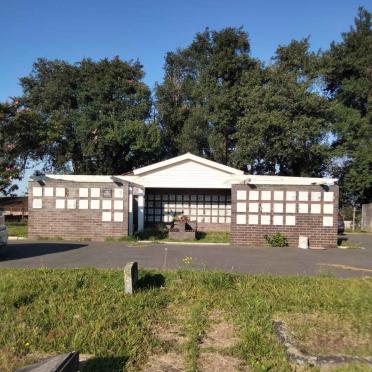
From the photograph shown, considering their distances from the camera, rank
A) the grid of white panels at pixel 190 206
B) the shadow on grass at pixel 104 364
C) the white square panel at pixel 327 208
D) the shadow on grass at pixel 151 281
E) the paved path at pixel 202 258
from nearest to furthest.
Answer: the shadow on grass at pixel 104 364
the shadow on grass at pixel 151 281
the paved path at pixel 202 258
the white square panel at pixel 327 208
the grid of white panels at pixel 190 206

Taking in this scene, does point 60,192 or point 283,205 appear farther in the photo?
point 60,192

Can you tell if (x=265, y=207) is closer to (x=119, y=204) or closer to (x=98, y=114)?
(x=119, y=204)

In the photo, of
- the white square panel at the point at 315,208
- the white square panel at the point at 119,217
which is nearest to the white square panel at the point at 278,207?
the white square panel at the point at 315,208

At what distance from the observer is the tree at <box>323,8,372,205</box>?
107 ft

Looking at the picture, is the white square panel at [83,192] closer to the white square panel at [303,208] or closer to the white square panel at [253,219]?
the white square panel at [253,219]

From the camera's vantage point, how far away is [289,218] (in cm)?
1669

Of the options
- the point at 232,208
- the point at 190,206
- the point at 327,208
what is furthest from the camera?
the point at 190,206

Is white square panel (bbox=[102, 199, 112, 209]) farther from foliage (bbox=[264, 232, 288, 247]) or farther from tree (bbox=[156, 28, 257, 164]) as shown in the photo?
tree (bbox=[156, 28, 257, 164])

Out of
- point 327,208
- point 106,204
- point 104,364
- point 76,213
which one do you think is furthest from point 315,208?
point 104,364

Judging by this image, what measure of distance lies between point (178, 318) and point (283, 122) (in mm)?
24325

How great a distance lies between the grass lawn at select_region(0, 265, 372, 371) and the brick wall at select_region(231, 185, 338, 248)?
295 inches

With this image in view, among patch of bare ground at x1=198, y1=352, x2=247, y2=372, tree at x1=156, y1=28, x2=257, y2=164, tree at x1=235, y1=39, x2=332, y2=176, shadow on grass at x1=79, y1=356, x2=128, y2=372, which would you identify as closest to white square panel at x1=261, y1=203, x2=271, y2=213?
patch of bare ground at x1=198, y1=352, x2=247, y2=372

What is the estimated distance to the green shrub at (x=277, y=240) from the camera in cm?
1642

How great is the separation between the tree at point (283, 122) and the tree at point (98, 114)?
6802mm
